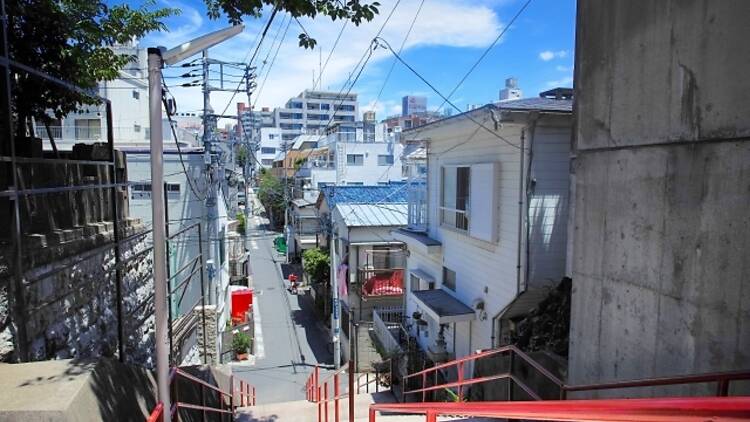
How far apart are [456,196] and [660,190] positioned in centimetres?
811

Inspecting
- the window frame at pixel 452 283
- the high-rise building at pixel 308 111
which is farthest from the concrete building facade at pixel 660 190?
the high-rise building at pixel 308 111

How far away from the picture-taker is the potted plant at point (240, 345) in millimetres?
19062

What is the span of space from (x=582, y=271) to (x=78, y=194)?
224 inches

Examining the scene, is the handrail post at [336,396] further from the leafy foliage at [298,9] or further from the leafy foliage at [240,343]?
the leafy foliage at [240,343]

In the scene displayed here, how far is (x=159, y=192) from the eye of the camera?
3.04 m

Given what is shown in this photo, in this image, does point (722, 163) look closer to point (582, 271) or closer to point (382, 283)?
point (582, 271)

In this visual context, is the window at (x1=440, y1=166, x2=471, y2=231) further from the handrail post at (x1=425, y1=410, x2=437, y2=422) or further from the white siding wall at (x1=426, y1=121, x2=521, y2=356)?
the handrail post at (x1=425, y1=410, x2=437, y2=422)

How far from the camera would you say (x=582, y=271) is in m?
4.14

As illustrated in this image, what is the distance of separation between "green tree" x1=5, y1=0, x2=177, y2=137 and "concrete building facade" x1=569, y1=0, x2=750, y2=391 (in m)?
5.70

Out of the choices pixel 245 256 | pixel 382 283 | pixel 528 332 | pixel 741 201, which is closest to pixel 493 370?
pixel 528 332

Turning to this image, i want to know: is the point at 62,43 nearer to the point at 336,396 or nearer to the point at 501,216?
the point at 336,396

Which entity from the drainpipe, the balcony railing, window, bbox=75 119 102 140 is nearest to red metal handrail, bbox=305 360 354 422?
the drainpipe

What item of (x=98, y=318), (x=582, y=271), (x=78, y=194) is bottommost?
(x=98, y=318)

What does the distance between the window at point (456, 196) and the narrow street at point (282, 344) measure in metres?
8.69
